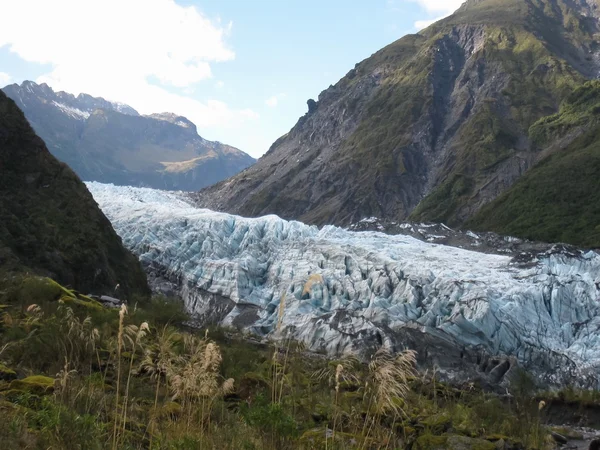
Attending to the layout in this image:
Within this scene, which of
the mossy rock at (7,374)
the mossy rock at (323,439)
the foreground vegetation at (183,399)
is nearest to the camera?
the foreground vegetation at (183,399)

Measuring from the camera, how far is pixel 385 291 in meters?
32.9

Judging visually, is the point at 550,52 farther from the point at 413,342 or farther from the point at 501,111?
the point at 413,342

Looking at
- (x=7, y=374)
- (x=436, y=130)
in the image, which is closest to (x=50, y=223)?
(x=7, y=374)

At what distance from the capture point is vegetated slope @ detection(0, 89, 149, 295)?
19.9 meters

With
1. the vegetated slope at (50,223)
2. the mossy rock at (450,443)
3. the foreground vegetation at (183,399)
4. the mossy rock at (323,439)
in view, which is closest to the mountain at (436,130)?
the vegetated slope at (50,223)

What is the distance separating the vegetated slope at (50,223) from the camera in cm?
1994

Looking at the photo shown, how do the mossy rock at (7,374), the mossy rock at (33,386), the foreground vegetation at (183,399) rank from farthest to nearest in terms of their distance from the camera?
1. the mossy rock at (7,374)
2. the mossy rock at (33,386)
3. the foreground vegetation at (183,399)

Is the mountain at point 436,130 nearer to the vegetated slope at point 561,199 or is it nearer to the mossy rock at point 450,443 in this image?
the vegetated slope at point 561,199

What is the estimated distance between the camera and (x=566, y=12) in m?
159

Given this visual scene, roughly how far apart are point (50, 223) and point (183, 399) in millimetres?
18925

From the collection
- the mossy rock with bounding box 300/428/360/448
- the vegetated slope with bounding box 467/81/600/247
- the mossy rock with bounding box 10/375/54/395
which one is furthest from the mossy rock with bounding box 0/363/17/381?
the vegetated slope with bounding box 467/81/600/247

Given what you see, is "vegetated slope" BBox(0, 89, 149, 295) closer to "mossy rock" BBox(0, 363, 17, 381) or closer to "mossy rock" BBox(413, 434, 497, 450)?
"mossy rock" BBox(0, 363, 17, 381)

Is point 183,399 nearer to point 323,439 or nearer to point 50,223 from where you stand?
point 323,439

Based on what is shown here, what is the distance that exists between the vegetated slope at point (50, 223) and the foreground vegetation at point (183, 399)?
7681mm
